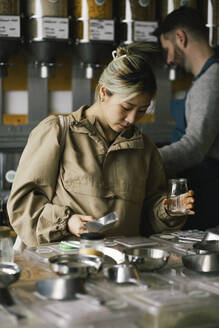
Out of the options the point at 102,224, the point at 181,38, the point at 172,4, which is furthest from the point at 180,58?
the point at 102,224

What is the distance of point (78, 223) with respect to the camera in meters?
2.08

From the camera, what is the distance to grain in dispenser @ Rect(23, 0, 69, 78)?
3059 mm

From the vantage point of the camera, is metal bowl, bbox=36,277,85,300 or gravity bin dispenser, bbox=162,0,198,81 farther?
gravity bin dispenser, bbox=162,0,198,81

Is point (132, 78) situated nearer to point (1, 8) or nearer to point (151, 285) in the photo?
point (151, 285)

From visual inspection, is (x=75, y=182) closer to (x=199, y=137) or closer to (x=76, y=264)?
(x=76, y=264)

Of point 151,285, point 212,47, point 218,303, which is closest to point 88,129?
point 151,285

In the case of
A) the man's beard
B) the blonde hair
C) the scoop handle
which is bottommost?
the scoop handle

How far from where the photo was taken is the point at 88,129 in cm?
238

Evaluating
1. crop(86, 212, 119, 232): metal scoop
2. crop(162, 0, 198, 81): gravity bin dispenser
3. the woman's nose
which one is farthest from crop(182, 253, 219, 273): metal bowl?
crop(162, 0, 198, 81): gravity bin dispenser

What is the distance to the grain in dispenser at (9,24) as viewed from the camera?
3027 millimetres

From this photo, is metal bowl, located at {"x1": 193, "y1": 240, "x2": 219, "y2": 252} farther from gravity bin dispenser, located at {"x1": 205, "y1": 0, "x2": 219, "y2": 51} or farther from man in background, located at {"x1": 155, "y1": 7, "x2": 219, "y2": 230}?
gravity bin dispenser, located at {"x1": 205, "y1": 0, "x2": 219, "y2": 51}

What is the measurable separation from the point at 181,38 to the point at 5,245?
2.06m

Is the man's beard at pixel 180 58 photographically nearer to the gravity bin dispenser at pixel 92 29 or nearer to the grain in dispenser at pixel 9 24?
the gravity bin dispenser at pixel 92 29

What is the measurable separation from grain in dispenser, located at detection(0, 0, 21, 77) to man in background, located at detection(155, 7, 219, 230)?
2.71 ft
